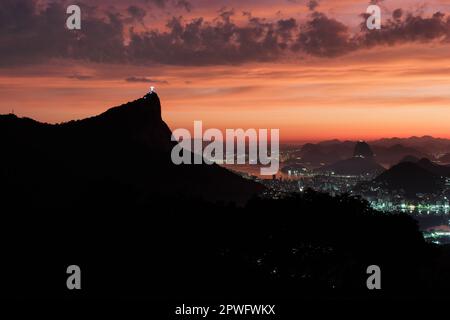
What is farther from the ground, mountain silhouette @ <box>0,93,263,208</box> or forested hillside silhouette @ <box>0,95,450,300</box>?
mountain silhouette @ <box>0,93,263,208</box>

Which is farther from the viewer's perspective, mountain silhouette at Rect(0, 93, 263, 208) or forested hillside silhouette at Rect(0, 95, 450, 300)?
mountain silhouette at Rect(0, 93, 263, 208)

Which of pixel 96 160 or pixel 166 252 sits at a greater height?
pixel 96 160

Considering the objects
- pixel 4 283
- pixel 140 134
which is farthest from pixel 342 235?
pixel 140 134

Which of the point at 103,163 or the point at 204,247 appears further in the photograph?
the point at 103,163

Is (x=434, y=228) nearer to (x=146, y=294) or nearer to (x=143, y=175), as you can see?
(x=143, y=175)

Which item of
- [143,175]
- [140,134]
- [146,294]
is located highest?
[140,134]

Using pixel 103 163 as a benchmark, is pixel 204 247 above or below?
below
